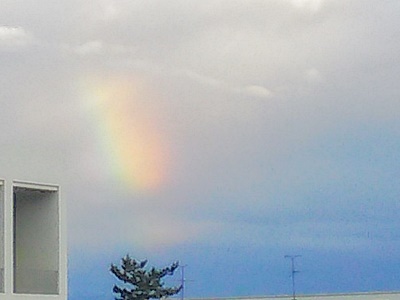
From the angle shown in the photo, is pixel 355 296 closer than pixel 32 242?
No

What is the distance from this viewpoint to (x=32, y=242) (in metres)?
25.8

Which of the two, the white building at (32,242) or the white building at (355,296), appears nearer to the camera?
the white building at (32,242)

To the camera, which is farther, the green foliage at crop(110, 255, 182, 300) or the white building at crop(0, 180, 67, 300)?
the green foliage at crop(110, 255, 182, 300)

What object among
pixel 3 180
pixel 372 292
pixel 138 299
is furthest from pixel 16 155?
pixel 372 292

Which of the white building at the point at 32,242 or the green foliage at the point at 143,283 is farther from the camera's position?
the green foliage at the point at 143,283

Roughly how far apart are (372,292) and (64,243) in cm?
2374

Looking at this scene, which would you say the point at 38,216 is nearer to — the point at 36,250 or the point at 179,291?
the point at 36,250

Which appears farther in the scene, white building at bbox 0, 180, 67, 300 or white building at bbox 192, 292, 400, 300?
white building at bbox 192, 292, 400, 300

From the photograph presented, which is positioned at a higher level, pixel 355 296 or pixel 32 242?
pixel 32 242

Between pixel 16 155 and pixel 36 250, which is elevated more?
pixel 16 155

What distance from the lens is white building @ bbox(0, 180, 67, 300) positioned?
2350 cm

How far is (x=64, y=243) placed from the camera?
25266 millimetres

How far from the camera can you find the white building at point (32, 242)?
77.1ft

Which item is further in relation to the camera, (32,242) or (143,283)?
(143,283)
